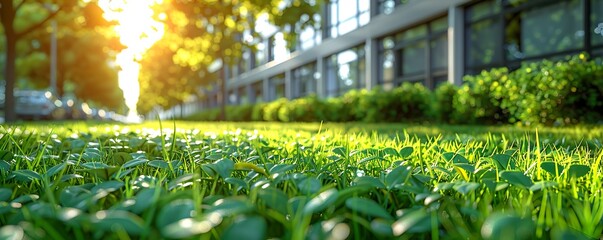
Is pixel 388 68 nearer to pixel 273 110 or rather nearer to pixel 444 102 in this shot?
pixel 273 110

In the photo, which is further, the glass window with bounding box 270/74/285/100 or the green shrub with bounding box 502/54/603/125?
the glass window with bounding box 270/74/285/100

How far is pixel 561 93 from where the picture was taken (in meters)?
7.25

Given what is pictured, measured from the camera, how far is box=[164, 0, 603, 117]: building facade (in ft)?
35.0

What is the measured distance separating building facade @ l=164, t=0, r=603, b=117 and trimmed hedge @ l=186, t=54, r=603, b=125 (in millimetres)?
1081

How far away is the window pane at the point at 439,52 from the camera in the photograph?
14.3 metres

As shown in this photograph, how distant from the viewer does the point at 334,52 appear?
21.1 meters

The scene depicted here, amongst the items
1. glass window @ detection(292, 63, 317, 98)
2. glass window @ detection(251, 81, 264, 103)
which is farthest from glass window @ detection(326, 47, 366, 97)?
glass window @ detection(251, 81, 264, 103)

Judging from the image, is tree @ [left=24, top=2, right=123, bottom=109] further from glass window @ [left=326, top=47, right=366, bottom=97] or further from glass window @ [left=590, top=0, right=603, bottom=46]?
glass window @ [left=590, top=0, right=603, bottom=46]

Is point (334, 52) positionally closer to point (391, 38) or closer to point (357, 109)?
point (391, 38)

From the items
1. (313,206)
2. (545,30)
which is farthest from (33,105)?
(313,206)

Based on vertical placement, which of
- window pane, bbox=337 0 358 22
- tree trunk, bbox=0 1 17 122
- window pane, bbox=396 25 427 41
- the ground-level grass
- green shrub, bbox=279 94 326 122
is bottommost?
the ground-level grass

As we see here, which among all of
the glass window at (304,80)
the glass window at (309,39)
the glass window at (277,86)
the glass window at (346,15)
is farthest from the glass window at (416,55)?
the glass window at (277,86)

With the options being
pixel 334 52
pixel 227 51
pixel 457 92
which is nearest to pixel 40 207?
pixel 457 92

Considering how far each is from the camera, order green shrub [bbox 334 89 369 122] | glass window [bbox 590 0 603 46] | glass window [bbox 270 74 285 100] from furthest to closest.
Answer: glass window [bbox 270 74 285 100], green shrub [bbox 334 89 369 122], glass window [bbox 590 0 603 46]
